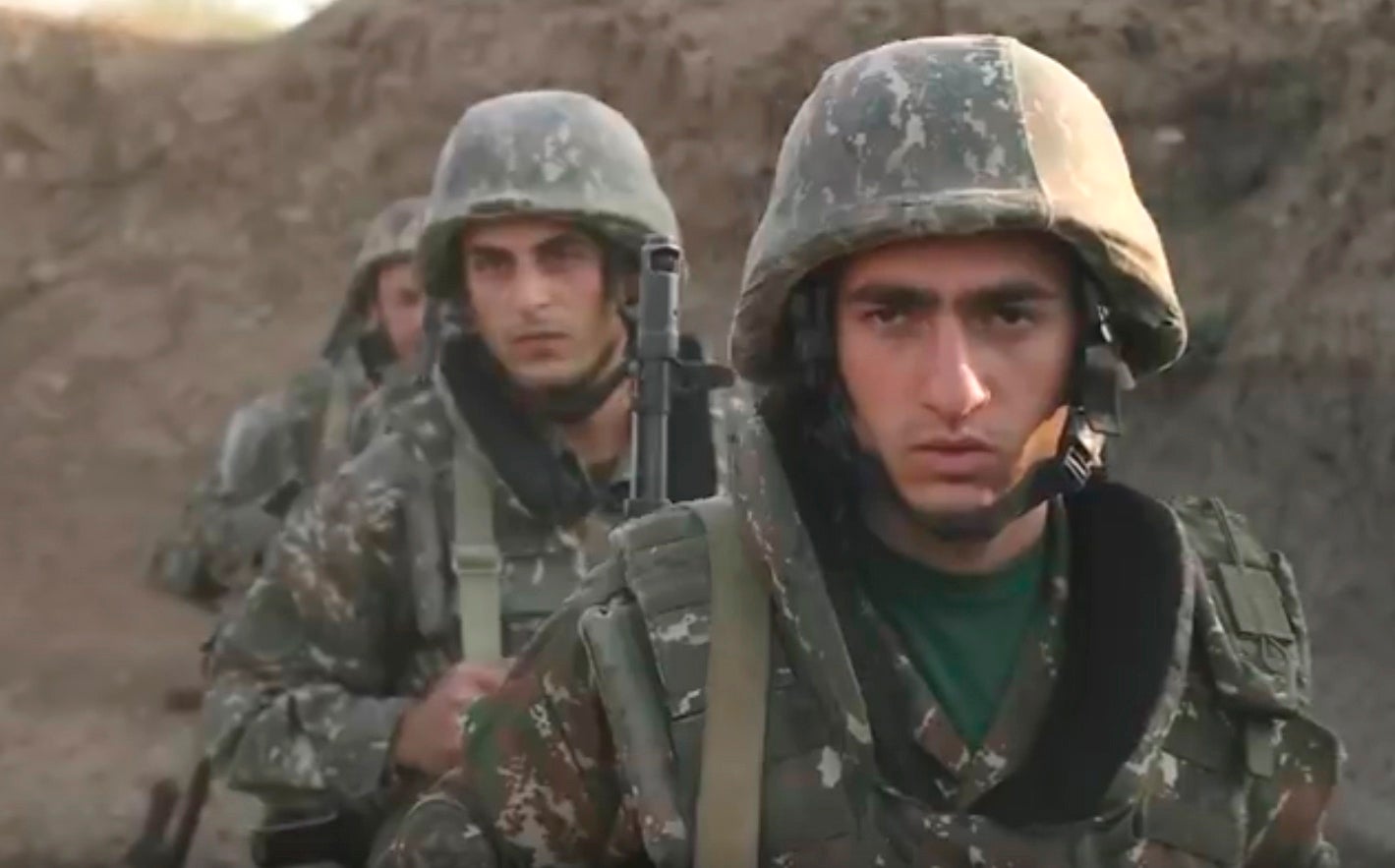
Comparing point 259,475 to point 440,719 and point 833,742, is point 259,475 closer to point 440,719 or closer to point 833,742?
point 440,719

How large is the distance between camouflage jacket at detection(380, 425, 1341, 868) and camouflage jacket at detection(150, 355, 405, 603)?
198 inches

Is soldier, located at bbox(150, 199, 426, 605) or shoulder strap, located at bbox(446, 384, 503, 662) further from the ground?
shoulder strap, located at bbox(446, 384, 503, 662)

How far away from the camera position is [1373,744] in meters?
9.09

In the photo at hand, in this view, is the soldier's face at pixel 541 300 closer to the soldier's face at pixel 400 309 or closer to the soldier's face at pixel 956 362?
the soldier's face at pixel 956 362

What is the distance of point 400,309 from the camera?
7.93 metres

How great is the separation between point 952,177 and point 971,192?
4 centimetres

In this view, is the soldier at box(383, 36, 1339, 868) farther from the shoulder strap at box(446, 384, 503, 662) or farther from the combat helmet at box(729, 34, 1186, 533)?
the shoulder strap at box(446, 384, 503, 662)

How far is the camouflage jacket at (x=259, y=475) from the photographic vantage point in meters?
8.06

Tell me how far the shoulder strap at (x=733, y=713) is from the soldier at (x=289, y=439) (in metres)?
4.92

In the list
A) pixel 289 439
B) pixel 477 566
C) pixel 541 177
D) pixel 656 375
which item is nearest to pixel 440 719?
pixel 477 566

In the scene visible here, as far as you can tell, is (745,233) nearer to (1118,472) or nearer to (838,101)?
(1118,472)

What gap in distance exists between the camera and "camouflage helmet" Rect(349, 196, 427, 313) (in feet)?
28.2

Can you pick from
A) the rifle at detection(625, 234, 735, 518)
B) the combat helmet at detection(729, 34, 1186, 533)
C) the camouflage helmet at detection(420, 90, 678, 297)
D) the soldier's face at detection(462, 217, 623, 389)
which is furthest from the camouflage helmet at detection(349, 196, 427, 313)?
the combat helmet at detection(729, 34, 1186, 533)

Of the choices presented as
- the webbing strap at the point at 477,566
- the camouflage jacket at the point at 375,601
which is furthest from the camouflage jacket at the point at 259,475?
the webbing strap at the point at 477,566
